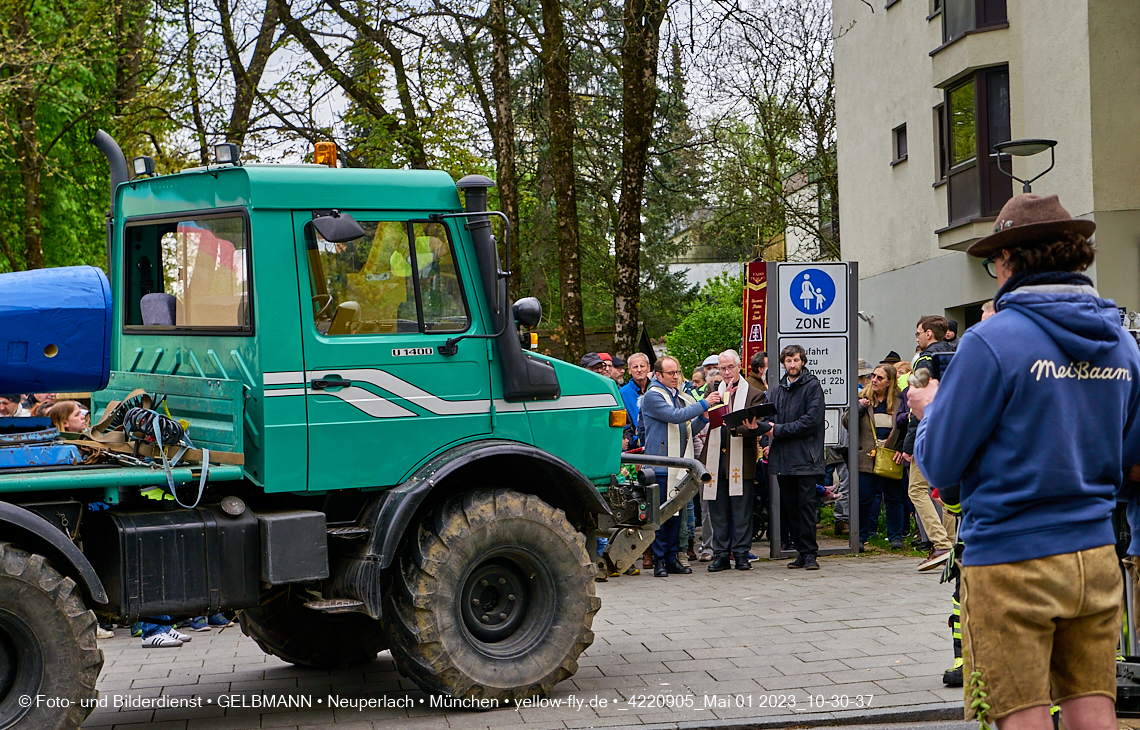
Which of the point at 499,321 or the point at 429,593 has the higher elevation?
the point at 499,321

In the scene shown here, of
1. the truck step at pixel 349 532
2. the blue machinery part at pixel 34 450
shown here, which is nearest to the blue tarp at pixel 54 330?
the blue machinery part at pixel 34 450

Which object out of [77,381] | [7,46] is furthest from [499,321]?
[7,46]

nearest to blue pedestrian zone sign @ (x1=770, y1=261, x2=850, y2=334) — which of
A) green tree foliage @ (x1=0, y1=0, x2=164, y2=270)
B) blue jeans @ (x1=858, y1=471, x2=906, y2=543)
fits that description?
blue jeans @ (x1=858, y1=471, x2=906, y2=543)

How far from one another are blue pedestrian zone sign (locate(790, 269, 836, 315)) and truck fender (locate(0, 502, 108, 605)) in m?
7.75

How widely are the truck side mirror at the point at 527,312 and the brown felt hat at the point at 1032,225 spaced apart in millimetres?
3038

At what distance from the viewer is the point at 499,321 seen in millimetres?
6340

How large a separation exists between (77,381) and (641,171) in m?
10.9

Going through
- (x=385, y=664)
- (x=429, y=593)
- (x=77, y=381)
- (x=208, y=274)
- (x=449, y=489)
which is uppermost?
(x=208, y=274)

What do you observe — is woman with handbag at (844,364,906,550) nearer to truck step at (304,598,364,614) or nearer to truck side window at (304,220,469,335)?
truck side window at (304,220,469,335)

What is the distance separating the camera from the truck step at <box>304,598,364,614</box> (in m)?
5.85

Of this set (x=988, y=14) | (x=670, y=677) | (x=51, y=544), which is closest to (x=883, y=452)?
(x=670, y=677)

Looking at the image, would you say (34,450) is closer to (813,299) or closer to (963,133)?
(813,299)

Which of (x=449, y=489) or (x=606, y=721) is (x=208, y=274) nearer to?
(x=449, y=489)

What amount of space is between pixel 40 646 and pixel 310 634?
2.28 meters
